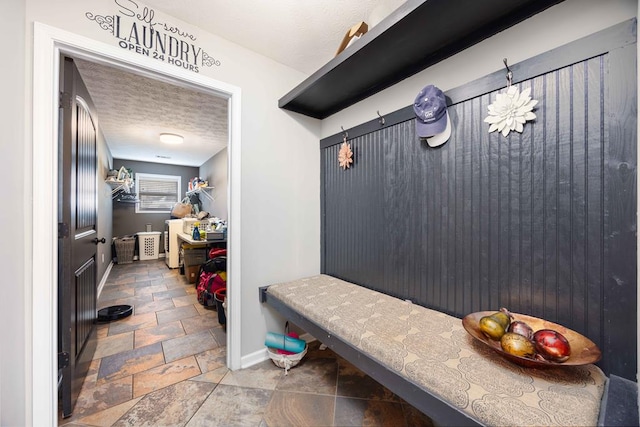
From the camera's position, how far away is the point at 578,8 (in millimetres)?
1036

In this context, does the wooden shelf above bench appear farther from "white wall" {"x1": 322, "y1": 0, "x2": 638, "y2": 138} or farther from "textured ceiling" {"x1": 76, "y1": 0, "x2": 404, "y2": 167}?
"textured ceiling" {"x1": 76, "y1": 0, "x2": 404, "y2": 167}

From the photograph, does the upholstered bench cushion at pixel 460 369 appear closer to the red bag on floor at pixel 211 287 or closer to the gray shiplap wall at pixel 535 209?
the gray shiplap wall at pixel 535 209

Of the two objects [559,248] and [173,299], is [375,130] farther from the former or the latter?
[173,299]

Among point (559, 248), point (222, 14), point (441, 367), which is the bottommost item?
point (441, 367)

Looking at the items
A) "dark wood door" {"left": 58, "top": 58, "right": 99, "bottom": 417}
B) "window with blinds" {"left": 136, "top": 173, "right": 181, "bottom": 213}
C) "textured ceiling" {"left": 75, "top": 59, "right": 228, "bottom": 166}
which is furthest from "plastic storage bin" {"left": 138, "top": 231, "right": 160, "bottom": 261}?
"dark wood door" {"left": 58, "top": 58, "right": 99, "bottom": 417}

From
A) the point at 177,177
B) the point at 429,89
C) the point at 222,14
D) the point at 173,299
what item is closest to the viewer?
the point at 429,89

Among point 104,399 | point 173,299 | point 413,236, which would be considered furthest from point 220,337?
point 413,236

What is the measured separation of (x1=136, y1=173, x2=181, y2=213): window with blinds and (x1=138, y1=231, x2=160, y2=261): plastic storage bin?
0.71 metres

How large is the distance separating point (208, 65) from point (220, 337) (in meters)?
2.37

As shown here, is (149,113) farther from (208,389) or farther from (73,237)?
(208,389)

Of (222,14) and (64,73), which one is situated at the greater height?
(222,14)

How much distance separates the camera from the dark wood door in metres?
1.41

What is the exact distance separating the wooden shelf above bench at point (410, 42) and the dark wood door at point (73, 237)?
1.40 m

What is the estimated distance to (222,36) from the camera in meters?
1.81
